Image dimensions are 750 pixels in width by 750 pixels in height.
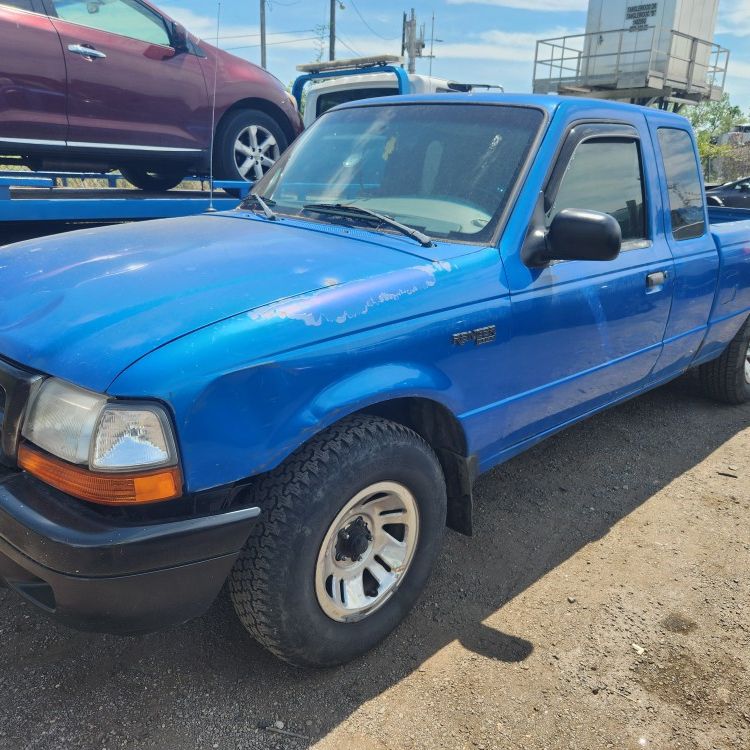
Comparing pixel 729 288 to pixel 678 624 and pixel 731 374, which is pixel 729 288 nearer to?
pixel 731 374

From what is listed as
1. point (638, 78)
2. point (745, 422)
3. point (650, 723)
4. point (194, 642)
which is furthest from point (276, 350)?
point (638, 78)

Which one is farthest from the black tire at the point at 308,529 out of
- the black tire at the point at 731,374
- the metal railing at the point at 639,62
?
the metal railing at the point at 639,62

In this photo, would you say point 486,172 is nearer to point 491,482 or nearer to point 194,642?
point 491,482

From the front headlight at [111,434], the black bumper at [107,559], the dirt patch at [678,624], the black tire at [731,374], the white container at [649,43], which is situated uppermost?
the white container at [649,43]

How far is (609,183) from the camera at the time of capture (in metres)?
3.16

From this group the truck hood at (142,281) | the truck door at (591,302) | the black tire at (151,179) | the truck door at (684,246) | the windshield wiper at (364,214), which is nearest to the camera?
the truck hood at (142,281)

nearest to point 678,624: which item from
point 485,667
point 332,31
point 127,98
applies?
point 485,667

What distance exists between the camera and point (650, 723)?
2174 millimetres

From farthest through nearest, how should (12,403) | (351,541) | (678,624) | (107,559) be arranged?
1. (678,624)
2. (351,541)
3. (12,403)
4. (107,559)

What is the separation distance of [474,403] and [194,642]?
1.34 m

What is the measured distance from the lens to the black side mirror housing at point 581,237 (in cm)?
244

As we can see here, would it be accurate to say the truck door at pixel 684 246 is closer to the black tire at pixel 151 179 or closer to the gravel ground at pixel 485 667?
the gravel ground at pixel 485 667

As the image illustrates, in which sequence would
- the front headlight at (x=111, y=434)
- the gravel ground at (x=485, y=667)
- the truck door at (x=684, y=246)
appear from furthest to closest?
the truck door at (x=684, y=246), the gravel ground at (x=485, y=667), the front headlight at (x=111, y=434)

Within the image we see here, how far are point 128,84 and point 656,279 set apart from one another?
12.6ft
